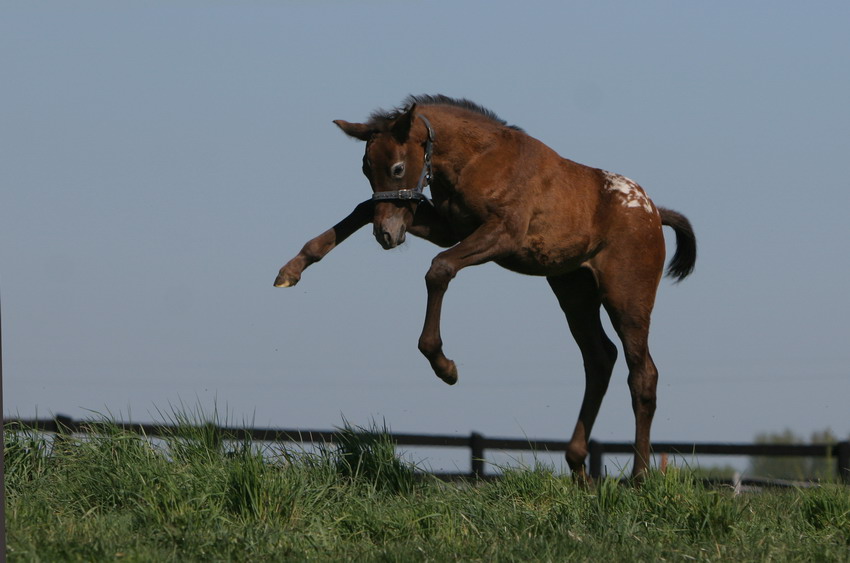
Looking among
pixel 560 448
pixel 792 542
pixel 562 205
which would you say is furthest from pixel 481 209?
pixel 560 448

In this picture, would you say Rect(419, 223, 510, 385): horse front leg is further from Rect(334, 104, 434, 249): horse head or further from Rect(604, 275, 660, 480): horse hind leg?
Rect(604, 275, 660, 480): horse hind leg

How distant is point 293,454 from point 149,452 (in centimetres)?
94

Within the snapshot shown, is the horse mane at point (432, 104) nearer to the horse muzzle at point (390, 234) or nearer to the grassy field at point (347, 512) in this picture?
the horse muzzle at point (390, 234)

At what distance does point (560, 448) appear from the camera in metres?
12.4

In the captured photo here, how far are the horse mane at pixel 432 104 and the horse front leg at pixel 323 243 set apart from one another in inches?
23.7

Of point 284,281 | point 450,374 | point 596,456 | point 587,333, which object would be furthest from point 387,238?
point 596,456

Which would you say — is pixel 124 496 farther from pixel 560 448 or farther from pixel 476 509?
pixel 560 448

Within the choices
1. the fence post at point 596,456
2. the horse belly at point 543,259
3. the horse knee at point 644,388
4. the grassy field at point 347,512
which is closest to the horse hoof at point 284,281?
the grassy field at point 347,512

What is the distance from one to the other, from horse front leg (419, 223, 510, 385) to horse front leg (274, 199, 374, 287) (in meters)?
0.79

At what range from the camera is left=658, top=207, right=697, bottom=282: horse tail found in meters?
9.05

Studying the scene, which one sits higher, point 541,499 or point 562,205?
point 562,205

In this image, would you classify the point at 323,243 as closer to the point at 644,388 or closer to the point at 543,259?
the point at 543,259

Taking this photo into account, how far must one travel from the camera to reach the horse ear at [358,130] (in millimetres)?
7094

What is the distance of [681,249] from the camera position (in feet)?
29.9
